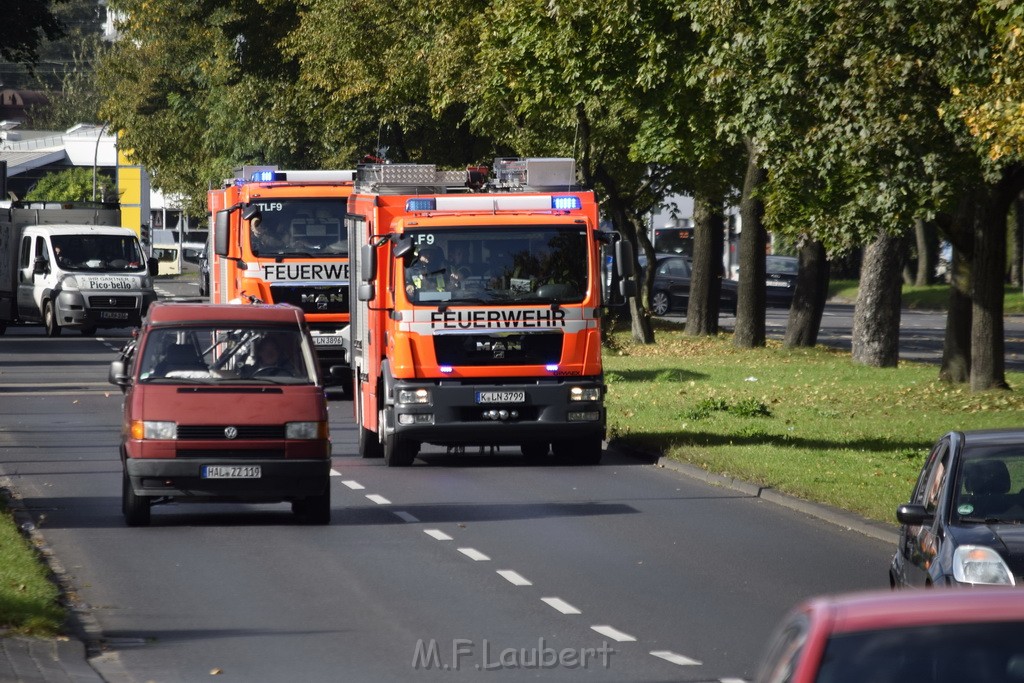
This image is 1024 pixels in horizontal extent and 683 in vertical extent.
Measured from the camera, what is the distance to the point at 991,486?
380 inches

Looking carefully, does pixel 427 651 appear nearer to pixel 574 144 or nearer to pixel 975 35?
pixel 975 35

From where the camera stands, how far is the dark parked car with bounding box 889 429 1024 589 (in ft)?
29.1

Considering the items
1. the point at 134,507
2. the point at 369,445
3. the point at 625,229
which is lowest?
the point at 369,445

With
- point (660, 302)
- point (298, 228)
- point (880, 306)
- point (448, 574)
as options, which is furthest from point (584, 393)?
point (660, 302)

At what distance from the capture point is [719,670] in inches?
366

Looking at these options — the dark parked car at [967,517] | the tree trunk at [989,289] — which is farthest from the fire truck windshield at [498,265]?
the dark parked car at [967,517]

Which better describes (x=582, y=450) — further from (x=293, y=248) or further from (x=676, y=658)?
(x=676, y=658)

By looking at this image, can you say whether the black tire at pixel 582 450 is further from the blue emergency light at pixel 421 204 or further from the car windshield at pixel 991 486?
the car windshield at pixel 991 486

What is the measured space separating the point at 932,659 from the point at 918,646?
0.14 ft

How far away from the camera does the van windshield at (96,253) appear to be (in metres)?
42.6

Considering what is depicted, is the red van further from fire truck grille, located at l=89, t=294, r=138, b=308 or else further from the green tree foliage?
the green tree foliage

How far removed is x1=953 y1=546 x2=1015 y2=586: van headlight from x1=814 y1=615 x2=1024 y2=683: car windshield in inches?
187

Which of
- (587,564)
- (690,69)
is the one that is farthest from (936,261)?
(587,564)

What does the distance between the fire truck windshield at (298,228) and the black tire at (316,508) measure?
43.4ft
